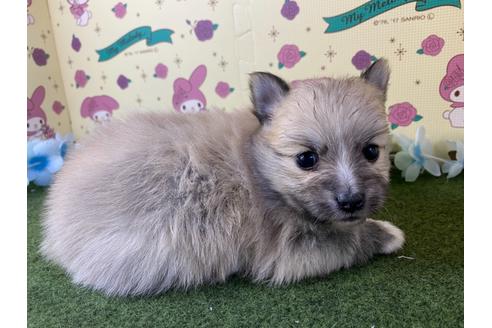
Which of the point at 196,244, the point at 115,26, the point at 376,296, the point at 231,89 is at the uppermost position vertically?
the point at 115,26

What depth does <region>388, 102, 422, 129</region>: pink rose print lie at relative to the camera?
3.06 metres

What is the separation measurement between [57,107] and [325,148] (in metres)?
3.06

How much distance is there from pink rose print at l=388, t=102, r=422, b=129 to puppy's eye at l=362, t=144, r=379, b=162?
1.49 m

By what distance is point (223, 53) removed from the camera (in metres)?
3.22

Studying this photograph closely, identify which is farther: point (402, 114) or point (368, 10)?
point (402, 114)

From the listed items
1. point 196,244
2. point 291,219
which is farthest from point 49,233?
point 291,219

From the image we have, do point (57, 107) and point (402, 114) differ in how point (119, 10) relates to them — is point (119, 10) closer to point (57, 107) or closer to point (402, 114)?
point (57, 107)

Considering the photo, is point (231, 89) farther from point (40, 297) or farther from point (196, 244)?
point (40, 297)

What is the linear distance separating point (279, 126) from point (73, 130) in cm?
285

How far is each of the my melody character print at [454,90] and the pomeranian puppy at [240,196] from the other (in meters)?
1.28

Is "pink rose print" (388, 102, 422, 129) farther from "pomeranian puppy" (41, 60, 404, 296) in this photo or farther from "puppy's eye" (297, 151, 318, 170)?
"puppy's eye" (297, 151, 318, 170)

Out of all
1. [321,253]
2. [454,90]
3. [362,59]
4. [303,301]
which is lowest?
[303,301]

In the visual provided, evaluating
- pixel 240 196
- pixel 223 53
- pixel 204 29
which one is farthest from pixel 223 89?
pixel 240 196

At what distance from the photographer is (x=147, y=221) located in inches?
66.3
